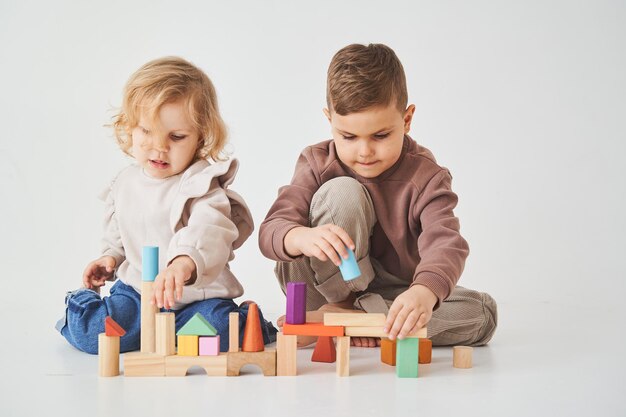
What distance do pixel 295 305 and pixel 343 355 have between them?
0.42 ft

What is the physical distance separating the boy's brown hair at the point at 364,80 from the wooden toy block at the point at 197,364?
58 cm

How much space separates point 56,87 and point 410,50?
1318 millimetres

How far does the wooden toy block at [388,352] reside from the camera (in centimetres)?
165

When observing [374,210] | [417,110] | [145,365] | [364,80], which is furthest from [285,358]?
[417,110]

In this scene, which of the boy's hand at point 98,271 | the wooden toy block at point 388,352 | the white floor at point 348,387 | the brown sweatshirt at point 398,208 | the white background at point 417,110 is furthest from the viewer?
the white background at point 417,110

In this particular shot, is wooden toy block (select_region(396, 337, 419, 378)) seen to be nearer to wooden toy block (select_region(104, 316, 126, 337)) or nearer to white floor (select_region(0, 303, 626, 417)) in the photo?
white floor (select_region(0, 303, 626, 417))

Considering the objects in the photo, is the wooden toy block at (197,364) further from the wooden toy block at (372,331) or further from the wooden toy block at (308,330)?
the wooden toy block at (372,331)

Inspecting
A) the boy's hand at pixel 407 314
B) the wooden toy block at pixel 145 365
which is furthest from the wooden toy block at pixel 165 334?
the boy's hand at pixel 407 314

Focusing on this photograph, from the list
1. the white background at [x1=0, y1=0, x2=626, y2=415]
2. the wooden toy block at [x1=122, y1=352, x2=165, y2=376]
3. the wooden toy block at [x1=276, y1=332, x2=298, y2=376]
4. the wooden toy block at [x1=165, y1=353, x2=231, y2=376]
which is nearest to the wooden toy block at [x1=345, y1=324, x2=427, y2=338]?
the wooden toy block at [x1=276, y1=332, x2=298, y2=376]

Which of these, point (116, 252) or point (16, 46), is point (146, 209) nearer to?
point (116, 252)

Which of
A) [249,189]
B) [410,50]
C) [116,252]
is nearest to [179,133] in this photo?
[116,252]

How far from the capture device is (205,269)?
1631mm

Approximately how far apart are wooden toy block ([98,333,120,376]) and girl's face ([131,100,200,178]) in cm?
46

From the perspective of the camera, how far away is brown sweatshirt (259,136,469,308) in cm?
175
